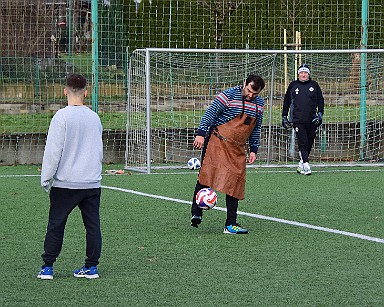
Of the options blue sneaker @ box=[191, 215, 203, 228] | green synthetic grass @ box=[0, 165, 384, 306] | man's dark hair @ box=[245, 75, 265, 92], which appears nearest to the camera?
green synthetic grass @ box=[0, 165, 384, 306]

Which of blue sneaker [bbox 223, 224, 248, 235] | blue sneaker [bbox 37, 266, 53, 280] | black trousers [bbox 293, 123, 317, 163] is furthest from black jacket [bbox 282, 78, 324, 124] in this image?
blue sneaker [bbox 37, 266, 53, 280]

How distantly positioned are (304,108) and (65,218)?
367 inches

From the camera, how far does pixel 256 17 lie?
19906 mm

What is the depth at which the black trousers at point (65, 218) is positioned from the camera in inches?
295

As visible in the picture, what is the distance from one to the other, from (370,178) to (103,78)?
5.56m

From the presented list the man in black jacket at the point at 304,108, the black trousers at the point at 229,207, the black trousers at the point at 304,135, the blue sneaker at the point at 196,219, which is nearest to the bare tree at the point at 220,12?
the man in black jacket at the point at 304,108

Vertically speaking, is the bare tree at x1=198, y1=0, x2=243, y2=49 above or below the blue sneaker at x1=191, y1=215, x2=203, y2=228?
above

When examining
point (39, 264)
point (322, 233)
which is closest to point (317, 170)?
point (322, 233)

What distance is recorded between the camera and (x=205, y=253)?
8.70 meters

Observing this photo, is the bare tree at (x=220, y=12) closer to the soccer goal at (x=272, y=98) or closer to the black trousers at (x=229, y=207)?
the soccer goal at (x=272, y=98)

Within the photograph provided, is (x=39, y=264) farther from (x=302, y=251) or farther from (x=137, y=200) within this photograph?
(x=137, y=200)

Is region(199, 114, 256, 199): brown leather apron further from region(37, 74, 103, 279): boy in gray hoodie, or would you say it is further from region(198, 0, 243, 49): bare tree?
region(198, 0, 243, 49): bare tree

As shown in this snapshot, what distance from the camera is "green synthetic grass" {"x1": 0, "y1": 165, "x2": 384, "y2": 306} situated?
6891 millimetres

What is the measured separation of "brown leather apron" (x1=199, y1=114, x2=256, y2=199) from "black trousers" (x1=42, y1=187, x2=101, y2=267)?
264 cm
